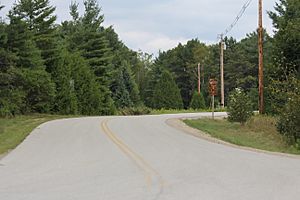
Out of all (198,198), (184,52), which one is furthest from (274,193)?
(184,52)

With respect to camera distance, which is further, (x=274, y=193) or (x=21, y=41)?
(x=21, y=41)

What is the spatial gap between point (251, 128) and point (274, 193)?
18740 millimetres

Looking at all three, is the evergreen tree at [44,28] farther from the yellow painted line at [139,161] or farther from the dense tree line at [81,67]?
the yellow painted line at [139,161]

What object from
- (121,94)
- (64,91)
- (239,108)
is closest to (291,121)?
(239,108)

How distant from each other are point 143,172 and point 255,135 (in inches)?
546

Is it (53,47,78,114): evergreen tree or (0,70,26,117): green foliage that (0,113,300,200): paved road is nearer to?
(0,70,26,117): green foliage

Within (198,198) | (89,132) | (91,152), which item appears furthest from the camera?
(89,132)

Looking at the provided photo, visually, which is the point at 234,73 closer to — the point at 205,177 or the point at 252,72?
the point at 252,72

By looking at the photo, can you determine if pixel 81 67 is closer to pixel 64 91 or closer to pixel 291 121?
pixel 64 91

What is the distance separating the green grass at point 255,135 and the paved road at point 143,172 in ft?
8.19

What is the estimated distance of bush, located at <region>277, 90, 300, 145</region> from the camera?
20.4 metres

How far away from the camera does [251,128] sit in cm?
2766

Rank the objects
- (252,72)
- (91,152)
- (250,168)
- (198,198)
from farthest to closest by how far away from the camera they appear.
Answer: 1. (252,72)
2. (91,152)
3. (250,168)
4. (198,198)

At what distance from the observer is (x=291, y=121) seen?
20594mm
